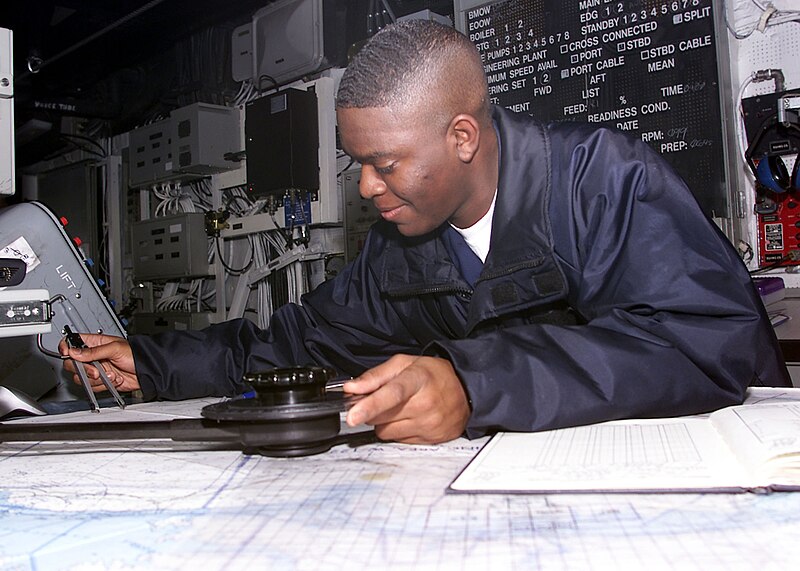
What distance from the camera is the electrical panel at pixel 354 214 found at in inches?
132

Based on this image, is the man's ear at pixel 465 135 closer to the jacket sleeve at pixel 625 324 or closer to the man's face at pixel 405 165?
the man's face at pixel 405 165

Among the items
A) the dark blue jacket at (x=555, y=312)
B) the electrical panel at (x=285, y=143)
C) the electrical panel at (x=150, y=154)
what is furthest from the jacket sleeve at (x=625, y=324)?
the electrical panel at (x=150, y=154)

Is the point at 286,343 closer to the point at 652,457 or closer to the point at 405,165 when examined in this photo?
the point at 405,165

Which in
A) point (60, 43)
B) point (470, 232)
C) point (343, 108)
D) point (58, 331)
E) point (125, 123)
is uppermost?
point (60, 43)

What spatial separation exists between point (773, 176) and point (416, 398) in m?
1.98

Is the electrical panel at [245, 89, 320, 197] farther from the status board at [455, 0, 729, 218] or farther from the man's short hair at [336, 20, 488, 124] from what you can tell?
the man's short hair at [336, 20, 488, 124]

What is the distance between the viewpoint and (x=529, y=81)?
2.88m

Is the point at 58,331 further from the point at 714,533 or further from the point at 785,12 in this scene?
the point at 785,12

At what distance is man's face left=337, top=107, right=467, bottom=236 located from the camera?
1176 mm

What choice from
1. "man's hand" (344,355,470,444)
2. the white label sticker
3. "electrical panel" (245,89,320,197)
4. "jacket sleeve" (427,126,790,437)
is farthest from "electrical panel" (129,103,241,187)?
"man's hand" (344,355,470,444)

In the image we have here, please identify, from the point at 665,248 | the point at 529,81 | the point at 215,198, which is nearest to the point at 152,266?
the point at 215,198

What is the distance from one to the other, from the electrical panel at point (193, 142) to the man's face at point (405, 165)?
114 inches

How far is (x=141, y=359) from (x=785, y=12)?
2.31 metres

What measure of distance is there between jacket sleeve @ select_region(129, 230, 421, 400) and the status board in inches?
56.2
